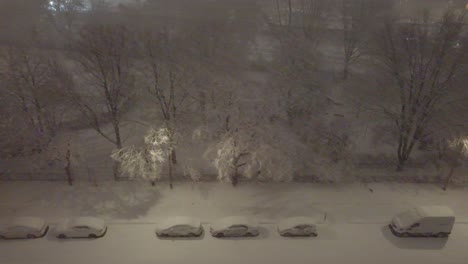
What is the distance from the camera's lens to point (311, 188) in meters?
21.7

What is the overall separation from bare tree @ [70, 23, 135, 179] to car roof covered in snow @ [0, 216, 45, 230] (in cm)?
477

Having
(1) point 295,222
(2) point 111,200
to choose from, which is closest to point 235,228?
(1) point 295,222

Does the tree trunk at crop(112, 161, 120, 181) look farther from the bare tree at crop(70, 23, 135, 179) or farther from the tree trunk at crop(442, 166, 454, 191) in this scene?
the tree trunk at crop(442, 166, 454, 191)

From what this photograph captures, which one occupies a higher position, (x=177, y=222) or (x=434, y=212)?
(x=434, y=212)

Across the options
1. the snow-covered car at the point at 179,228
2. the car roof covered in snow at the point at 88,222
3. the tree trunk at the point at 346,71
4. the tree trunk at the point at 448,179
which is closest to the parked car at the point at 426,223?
the tree trunk at the point at 448,179

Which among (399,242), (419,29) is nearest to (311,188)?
(399,242)

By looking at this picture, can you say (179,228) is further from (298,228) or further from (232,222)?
(298,228)

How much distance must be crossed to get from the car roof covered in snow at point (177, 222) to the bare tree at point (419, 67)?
13.7 m

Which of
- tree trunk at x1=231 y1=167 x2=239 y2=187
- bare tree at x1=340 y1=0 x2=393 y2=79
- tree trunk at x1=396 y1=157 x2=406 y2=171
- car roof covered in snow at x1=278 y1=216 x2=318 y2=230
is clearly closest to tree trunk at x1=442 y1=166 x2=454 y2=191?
tree trunk at x1=396 y1=157 x2=406 y2=171

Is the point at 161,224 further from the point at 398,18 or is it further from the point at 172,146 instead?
the point at 398,18

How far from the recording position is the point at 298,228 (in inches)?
715

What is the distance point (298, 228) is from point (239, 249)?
302 centimetres

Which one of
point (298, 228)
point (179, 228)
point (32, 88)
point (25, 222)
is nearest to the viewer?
point (25, 222)

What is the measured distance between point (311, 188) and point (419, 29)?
38.1 ft
